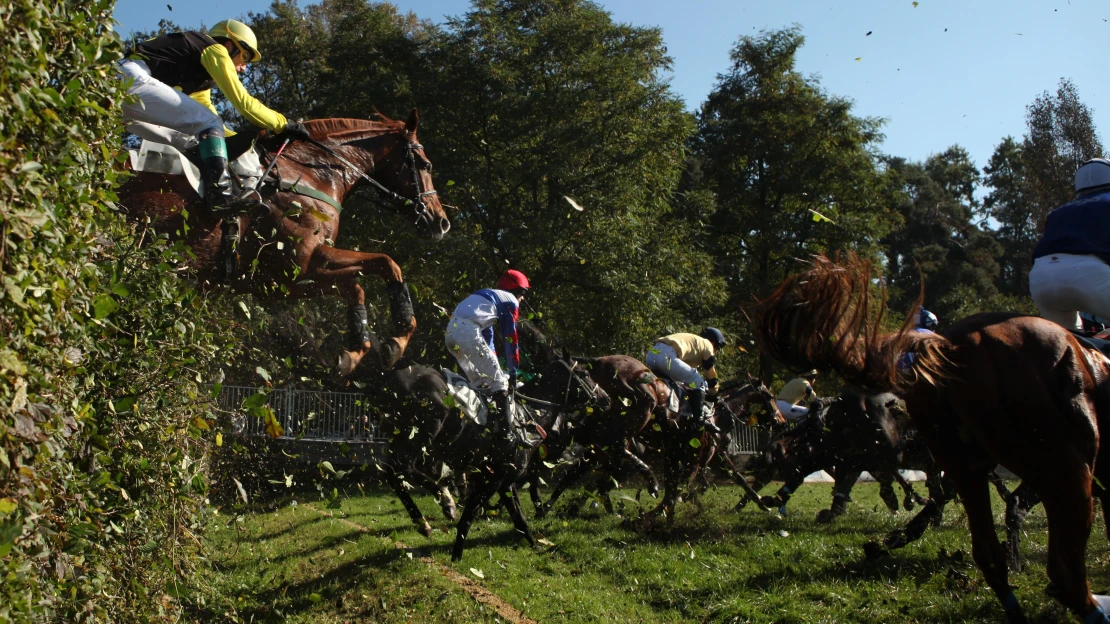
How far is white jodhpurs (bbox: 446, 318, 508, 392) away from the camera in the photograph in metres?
6.99

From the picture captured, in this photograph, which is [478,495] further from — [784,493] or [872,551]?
[784,493]

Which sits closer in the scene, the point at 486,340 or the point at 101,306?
the point at 101,306

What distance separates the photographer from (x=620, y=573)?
6.16 meters

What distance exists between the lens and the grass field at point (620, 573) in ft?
16.2

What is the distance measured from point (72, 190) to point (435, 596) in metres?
3.80

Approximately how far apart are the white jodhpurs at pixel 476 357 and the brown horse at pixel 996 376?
325cm

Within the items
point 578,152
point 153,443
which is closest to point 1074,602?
point 153,443

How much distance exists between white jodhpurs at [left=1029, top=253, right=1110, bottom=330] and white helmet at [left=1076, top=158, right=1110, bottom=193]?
2.06 feet

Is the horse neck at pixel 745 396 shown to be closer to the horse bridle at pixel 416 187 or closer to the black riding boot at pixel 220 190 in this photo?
the horse bridle at pixel 416 187

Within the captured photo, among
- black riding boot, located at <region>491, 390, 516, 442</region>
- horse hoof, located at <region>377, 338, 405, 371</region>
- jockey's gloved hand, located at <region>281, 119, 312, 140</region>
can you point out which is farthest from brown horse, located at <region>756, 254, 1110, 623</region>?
jockey's gloved hand, located at <region>281, 119, 312, 140</region>

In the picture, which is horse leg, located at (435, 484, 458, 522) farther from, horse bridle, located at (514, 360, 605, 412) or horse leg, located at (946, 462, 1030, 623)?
horse leg, located at (946, 462, 1030, 623)

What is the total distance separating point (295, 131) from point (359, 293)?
140 cm

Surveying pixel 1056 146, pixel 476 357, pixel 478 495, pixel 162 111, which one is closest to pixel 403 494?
pixel 478 495

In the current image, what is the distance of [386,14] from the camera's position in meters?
19.1
